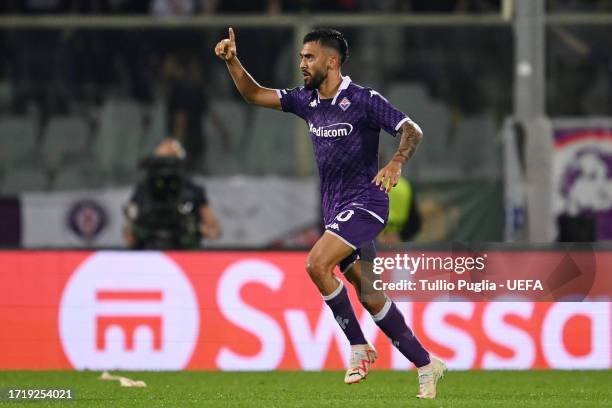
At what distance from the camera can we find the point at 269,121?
58.4 ft

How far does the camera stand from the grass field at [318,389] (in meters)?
9.15

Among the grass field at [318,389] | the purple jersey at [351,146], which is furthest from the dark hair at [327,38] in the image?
the grass field at [318,389]

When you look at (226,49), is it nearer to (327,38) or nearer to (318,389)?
(327,38)

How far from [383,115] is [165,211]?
4719 mm

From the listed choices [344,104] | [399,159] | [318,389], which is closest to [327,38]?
[344,104]

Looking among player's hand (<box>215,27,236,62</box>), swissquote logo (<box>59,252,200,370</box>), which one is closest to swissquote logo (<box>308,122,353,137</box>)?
player's hand (<box>215,27,236,62</box>)

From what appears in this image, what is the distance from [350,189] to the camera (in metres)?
9.25

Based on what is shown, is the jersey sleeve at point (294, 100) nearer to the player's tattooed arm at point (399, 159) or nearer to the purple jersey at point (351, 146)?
the purple jersey at point (351, 146)

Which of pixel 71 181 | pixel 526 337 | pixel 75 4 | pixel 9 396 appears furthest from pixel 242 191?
pixel 9 396

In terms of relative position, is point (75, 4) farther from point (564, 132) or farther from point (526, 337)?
point (526, 337)

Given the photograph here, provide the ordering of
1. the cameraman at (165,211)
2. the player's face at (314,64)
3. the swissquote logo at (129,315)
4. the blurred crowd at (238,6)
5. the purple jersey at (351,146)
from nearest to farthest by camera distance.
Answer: the purple jersey at (351,146) < the player's face at (314,64) < the swissquote logo at (129,315) < the cameraman at (165,211) < the blurred crowd at (238,6)

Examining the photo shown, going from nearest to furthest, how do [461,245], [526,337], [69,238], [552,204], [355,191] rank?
[355,191]
[461,245]
[526,337]
[552,204]
[69,238]

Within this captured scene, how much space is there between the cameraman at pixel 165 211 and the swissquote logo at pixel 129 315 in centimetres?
77

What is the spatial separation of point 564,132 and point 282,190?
10.7ft
